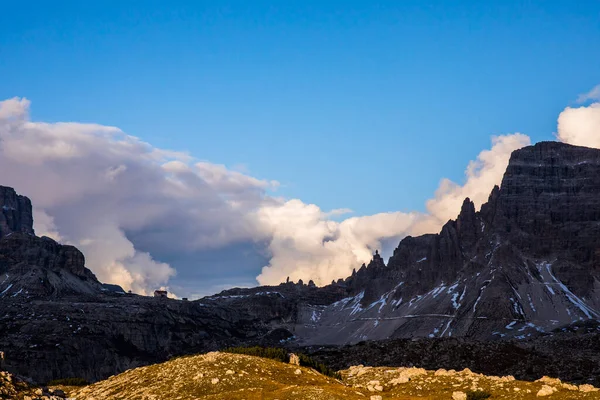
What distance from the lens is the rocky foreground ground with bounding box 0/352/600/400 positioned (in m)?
52.6

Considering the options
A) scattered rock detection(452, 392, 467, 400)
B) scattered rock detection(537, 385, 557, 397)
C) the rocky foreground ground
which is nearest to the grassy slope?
the rocky foreground ground

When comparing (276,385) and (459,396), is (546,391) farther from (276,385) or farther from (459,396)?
(276,385)

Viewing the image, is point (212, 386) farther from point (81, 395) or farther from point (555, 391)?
point (555, 391)

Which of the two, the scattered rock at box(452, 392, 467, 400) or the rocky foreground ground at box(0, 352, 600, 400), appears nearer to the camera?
the scattered rock at box(452, 392, 467, 400)

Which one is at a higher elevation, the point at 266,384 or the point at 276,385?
the point at 266,384

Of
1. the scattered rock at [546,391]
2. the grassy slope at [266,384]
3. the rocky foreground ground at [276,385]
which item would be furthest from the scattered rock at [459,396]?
the scattered rock at [546,391]

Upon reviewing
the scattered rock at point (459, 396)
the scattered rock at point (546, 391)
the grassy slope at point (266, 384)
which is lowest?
the scattered rock at point (546, 391)

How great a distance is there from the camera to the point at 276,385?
185 feet

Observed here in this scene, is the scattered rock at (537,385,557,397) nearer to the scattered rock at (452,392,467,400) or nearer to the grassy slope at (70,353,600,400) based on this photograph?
the grassy slope at (70,353,600,400)

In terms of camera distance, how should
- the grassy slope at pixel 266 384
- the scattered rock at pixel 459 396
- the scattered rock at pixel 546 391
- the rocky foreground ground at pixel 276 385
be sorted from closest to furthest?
the scattered rock at pixel 546 391 → the scattered rock at pixel 459 396 → the rocky foreground ground at pixel 276 385 → the grassy slope at pixel 266 384

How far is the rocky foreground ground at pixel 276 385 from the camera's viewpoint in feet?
172

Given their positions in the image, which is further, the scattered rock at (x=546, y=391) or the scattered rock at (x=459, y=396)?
the scattered rock at (x=459, y=396)

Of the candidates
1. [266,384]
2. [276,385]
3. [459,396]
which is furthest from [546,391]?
[266,384]

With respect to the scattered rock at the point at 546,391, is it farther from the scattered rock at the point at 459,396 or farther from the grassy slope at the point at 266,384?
the scattered rock at the point at 459,396
